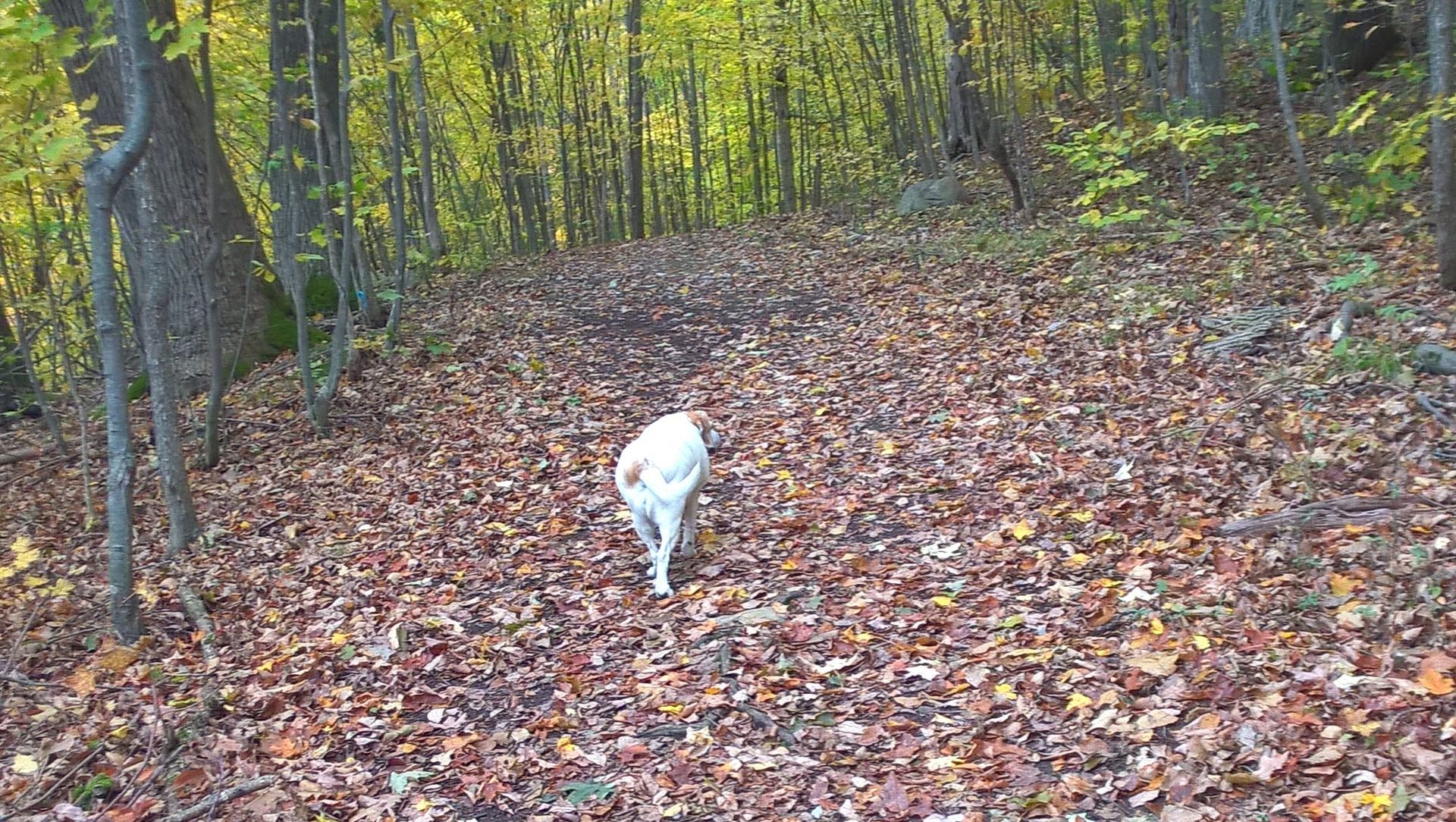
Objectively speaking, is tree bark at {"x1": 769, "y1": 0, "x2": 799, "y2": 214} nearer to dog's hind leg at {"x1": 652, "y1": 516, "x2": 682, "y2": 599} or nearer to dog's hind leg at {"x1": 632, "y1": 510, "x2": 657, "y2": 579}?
dog's hind leg at {"x1": 632, "y1": 510, "x2": 657, "y2": 579}

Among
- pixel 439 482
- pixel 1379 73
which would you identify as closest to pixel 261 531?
pixel 439 482

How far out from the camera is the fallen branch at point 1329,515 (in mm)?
4953

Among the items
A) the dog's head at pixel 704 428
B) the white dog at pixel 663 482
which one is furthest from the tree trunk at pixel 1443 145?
the white dog at pixel 663 482

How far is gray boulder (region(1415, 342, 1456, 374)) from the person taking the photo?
230 inches

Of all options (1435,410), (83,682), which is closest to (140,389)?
(83,682)

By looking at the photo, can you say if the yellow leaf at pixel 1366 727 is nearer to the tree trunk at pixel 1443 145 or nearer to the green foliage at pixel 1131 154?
the tree trunk at pixel 1443 145

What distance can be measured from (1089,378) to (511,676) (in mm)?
5212

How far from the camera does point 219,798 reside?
4.09 m

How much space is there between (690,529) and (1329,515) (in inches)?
145

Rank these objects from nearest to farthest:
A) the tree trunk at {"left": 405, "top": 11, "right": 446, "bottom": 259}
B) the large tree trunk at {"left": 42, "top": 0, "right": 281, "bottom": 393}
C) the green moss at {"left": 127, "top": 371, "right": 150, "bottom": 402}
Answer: the large tree trunk at {"left": 42, "top": 0, "right": 281, "bottom": 393} → the green moss at {"left": 127, "top": 371, "right": 150, "bottom": 402} → the tree trunk at {"left": 405, "top": 11, "right": 446, "bottom": 259}

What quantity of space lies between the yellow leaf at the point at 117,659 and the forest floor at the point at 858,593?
19 mm

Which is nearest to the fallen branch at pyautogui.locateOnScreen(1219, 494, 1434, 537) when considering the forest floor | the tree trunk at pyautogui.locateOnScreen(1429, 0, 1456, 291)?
the forest floor

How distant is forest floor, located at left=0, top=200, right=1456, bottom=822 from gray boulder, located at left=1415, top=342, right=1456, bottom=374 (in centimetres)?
17

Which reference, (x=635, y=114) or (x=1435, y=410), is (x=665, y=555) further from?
(x=635, y=114)
